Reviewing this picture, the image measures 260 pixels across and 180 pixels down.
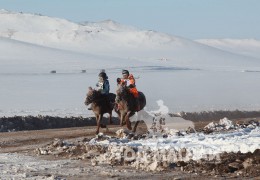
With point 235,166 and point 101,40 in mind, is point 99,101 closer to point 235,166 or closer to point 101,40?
point 235,166

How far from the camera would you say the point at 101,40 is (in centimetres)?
16800

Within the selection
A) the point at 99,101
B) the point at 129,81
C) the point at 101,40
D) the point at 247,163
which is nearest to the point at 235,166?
the point at 247,163

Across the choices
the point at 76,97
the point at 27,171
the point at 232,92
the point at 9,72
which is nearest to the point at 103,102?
the point at 27,171

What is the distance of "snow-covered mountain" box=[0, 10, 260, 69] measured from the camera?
145000mm

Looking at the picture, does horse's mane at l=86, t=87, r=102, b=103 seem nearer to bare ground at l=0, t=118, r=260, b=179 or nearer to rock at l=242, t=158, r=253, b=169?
bare ground at l=0, t=118, r=260, b=179

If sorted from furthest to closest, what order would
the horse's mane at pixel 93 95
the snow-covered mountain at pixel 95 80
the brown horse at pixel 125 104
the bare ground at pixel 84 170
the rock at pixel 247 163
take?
the snow-covered mountain at pixel 95 80
the horse's mane at pixel 93 95
the brown horse at pixel 125 104
the rock at pixel 247 163
the bare ground at pixel 84 170

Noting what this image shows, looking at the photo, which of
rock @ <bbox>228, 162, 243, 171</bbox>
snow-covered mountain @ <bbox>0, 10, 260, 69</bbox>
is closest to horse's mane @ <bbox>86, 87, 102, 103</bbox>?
rock @ <bbox>228, 162, 243, 171</bbox>

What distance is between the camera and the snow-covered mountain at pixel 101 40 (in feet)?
476

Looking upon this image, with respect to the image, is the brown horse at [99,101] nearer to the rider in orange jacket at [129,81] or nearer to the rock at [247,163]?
the rider in orange jacket at [129,81]

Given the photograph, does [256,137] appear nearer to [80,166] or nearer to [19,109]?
[80,166]

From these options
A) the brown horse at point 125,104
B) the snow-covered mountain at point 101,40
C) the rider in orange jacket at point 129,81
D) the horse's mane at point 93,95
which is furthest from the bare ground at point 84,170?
the snow-covered mountain at point 101,40

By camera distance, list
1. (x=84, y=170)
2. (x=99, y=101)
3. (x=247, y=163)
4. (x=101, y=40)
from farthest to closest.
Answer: (x=101, y=40)
(x=99, y=101)
(x=84, y=170)
(x=247, y=163)

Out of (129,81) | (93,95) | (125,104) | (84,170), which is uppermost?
(129,81)

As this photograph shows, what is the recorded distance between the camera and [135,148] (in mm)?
16312
